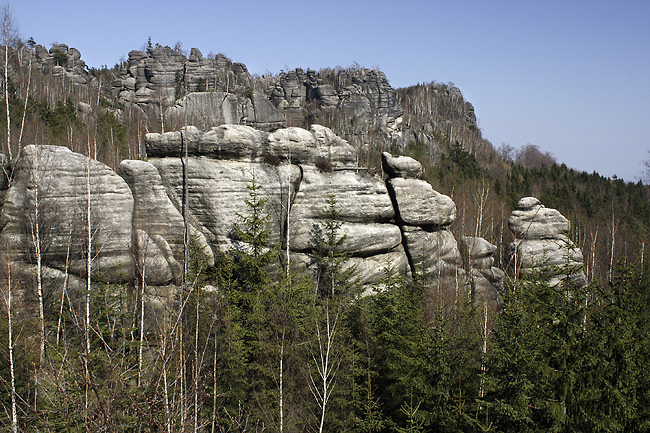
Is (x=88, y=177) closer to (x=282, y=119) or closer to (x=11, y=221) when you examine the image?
(x=11, y=221)

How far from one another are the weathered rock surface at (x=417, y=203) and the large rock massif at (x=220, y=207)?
66mm

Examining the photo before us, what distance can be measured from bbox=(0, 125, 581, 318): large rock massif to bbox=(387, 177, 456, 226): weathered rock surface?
0.22ft

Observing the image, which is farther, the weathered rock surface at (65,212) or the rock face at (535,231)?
the rock face at (535,231)

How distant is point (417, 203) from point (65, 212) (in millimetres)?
18481

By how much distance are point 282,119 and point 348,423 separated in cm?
6255

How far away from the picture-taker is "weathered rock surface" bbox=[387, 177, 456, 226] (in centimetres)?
2662

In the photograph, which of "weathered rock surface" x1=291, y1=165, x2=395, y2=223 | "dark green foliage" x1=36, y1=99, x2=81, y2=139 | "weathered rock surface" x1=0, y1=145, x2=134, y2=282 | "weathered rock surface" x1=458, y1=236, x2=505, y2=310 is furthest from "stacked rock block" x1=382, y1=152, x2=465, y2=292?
"dark green foliage" x1=36, y1=99, x2=81, y2=139

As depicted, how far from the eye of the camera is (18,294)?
59.8ft

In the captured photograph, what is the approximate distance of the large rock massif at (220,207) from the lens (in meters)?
19.6

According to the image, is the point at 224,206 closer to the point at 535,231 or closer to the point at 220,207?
the point at 220,207

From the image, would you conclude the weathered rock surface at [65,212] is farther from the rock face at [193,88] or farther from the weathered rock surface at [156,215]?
the rock face at [193,88]

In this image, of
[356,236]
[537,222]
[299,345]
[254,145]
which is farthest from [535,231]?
[299,345]

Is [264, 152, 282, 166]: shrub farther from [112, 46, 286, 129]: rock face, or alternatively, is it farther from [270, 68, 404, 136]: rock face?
[270, 68, 404, 136]: rock face

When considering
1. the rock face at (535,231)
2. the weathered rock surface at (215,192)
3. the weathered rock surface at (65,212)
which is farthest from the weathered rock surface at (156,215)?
the rock face at (535,231)
